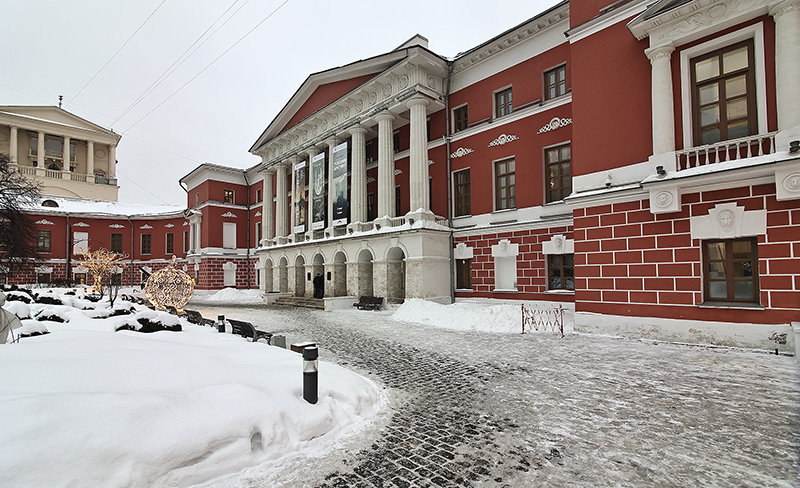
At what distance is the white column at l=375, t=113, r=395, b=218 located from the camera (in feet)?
68.6

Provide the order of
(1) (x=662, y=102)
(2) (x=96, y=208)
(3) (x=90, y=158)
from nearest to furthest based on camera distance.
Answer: (1) (x=662, y=102), (2) (x=96, y=208), (3) (x=90, y=158)

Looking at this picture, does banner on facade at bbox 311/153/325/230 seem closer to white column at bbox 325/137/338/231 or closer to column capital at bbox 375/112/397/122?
white column at bbox 325/137/338/231

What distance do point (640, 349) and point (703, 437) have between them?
203 inches

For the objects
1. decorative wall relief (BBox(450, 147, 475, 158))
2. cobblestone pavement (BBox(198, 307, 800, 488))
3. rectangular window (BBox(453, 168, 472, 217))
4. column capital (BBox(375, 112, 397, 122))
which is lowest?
cobblestone pavement (BBox(198, 307, 800, 488))

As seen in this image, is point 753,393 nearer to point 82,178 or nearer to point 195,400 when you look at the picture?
point 195,400

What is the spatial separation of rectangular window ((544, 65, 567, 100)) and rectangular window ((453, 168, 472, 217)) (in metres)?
5.07

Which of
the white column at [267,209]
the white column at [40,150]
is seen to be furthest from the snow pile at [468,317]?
the white column at [40,150]

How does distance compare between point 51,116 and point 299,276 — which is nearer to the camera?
point 299,276

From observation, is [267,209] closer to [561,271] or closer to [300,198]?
[300,198]

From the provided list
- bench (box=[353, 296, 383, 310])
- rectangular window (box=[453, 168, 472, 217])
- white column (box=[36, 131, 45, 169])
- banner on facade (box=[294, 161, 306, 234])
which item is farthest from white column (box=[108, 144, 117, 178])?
rectangular window (box=[453, 168, 472, 217])

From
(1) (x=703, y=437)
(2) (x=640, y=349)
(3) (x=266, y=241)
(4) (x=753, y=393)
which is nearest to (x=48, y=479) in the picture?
(1) (x=703, y=437)

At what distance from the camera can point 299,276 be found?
91.2ft

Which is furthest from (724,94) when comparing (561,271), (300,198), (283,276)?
(283,276)

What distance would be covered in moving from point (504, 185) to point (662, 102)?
27.0 ft
